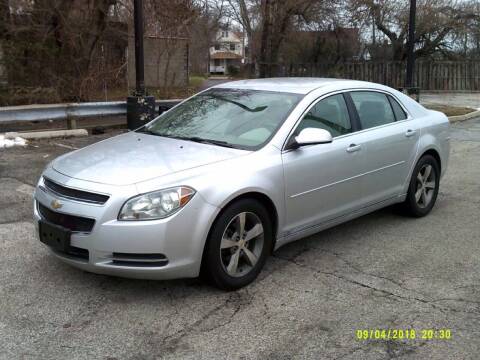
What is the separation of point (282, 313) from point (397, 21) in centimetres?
3093

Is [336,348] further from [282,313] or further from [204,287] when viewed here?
[204,287]

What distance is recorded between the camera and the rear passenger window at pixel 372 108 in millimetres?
5301

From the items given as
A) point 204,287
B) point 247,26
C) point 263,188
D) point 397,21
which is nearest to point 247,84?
point 263,188

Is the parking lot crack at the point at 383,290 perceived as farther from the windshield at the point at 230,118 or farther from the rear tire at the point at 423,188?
the rear tire at the point at 423,188

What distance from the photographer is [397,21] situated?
31.6 meters

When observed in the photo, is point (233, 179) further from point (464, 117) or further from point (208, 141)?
point (464, 117)

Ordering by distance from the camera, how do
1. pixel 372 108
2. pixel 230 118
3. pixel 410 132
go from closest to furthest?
pixel 230 118
pixel 372 108
pixel 410 132

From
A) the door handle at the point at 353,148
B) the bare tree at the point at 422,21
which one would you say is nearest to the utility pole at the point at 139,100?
the door handle at the point at 353,148

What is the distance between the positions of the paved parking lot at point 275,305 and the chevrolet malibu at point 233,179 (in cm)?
27

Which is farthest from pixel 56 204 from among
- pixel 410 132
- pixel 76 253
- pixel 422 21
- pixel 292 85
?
pixel 422 21

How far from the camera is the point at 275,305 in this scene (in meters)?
3.85

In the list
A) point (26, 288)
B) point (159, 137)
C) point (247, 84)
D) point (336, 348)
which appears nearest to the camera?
point (336, 348)

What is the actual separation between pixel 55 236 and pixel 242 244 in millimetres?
1337

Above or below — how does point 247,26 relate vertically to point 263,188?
above
